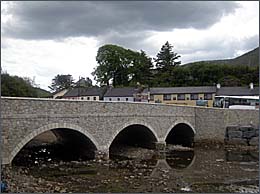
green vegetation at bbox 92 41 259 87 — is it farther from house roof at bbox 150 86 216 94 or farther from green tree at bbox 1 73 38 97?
green tree at bbox 1 73 38 97

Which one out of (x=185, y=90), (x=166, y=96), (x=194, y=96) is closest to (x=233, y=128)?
(x=194, y=96)

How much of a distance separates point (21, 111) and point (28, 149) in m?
7.54

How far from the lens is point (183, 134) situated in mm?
28312

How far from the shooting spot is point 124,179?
47.1 feet

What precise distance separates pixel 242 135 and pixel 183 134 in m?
4.11

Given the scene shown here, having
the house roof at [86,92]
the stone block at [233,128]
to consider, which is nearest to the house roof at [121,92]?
the house roof at [86,92]

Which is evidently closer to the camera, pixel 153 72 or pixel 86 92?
pixel 86 92

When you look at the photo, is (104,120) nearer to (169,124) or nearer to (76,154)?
(76,154)

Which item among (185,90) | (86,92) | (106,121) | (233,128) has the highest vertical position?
(86,92)

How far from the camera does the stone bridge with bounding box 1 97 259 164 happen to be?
14459mm

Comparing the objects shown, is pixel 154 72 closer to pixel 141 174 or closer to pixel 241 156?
pixel 241 156

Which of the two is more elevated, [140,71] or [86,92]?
[140,71]

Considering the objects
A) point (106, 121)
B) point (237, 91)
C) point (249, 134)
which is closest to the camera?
point (106, 121)

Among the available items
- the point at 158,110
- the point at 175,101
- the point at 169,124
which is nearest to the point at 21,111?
the point at 158,110
